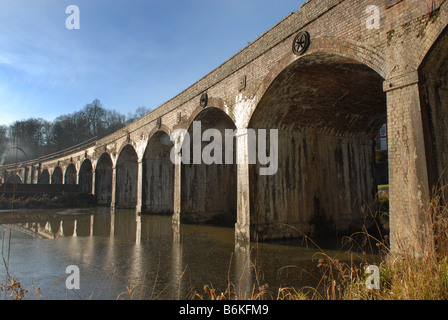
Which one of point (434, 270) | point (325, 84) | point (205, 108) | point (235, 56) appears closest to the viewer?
point (434, 270)

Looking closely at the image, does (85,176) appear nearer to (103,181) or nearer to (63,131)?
(103,181)

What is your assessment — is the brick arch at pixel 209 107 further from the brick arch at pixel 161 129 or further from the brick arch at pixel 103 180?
the brick arch at pixel 103 180

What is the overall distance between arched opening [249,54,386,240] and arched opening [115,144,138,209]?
13.8 m

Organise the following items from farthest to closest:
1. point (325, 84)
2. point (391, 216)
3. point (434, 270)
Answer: point (325, 84)
point (391, 216)
point (434, 270)

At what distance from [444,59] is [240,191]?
557cm

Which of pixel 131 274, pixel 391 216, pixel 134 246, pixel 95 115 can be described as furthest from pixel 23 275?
pixel 95 115

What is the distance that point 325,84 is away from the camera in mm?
7746

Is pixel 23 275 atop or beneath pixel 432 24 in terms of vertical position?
beneath

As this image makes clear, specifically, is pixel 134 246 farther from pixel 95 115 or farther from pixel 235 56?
pixel 95 115

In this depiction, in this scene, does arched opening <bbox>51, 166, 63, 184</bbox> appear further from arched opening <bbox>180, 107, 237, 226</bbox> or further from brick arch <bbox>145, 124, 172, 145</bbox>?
arched opening <bbox>180, 107, 237, 226</bbox>

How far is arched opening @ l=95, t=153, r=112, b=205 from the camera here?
80.6 ft

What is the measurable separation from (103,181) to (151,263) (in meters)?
20.9

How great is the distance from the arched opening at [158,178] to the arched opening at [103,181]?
29.6ft
